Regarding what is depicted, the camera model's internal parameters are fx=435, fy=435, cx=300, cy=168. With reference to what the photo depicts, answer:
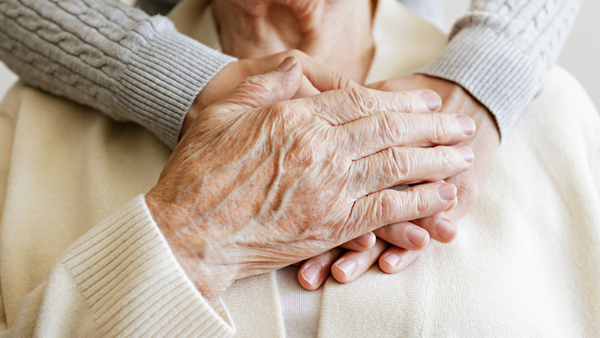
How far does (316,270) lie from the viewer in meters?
0.67

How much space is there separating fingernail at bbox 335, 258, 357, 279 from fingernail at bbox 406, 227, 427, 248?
93 mm

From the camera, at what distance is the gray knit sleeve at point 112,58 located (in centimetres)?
78

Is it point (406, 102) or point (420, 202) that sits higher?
point (406, 102)

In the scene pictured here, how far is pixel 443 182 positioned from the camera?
0.70 meters

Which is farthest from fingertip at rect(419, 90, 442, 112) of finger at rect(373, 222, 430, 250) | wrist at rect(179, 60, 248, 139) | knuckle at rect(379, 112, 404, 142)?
wrist at rect(179, 60, 248, 139)

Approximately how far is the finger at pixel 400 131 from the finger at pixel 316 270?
0.55ft

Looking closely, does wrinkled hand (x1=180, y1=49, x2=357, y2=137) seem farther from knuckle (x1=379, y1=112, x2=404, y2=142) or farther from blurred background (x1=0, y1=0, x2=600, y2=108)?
blurred background (x1=0, y1=0, x2=600, y2=108)

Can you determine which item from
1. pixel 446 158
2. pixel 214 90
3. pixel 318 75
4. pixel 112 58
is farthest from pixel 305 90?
pixel 112 58

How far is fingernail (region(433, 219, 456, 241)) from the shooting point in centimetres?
68

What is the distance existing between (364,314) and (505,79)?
51cm

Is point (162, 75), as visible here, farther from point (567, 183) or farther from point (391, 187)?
point (567, 183)

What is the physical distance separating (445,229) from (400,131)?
169 millimetres

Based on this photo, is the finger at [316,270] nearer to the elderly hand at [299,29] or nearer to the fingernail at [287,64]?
the fingernail at [287,64]

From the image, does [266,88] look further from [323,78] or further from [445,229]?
[445,229]
